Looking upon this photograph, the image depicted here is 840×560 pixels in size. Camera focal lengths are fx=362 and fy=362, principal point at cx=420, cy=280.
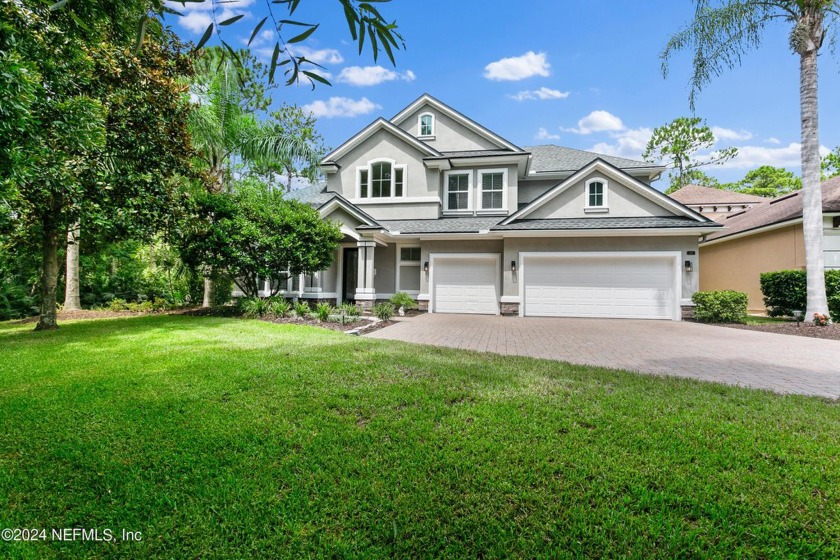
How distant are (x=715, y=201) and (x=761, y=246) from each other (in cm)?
1418

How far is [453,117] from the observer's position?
1647 centimetres

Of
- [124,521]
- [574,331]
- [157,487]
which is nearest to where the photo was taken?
[124,521]

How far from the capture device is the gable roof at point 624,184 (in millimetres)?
12448

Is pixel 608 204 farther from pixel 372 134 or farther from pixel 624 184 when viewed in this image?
pixel 372 134

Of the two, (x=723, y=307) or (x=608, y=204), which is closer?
(x=723, y=307)

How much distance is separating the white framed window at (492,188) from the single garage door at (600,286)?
3369 mm

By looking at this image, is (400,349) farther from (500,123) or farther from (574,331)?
(500,123)

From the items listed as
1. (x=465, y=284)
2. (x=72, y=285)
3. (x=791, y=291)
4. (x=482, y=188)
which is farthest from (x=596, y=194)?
(x=72, y=285)

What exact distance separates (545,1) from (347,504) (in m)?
8.57

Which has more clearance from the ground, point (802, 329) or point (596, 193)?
point (596, 193)

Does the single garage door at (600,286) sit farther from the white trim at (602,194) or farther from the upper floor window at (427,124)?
the upper floor window at (427,124)

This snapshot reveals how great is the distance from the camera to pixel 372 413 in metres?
3.38

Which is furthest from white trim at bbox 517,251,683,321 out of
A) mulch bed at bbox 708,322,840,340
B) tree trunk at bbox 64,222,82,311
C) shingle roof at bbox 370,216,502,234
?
tree trunk at bbox 64,222,82,311

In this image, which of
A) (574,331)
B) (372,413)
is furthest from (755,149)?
(372,413)
